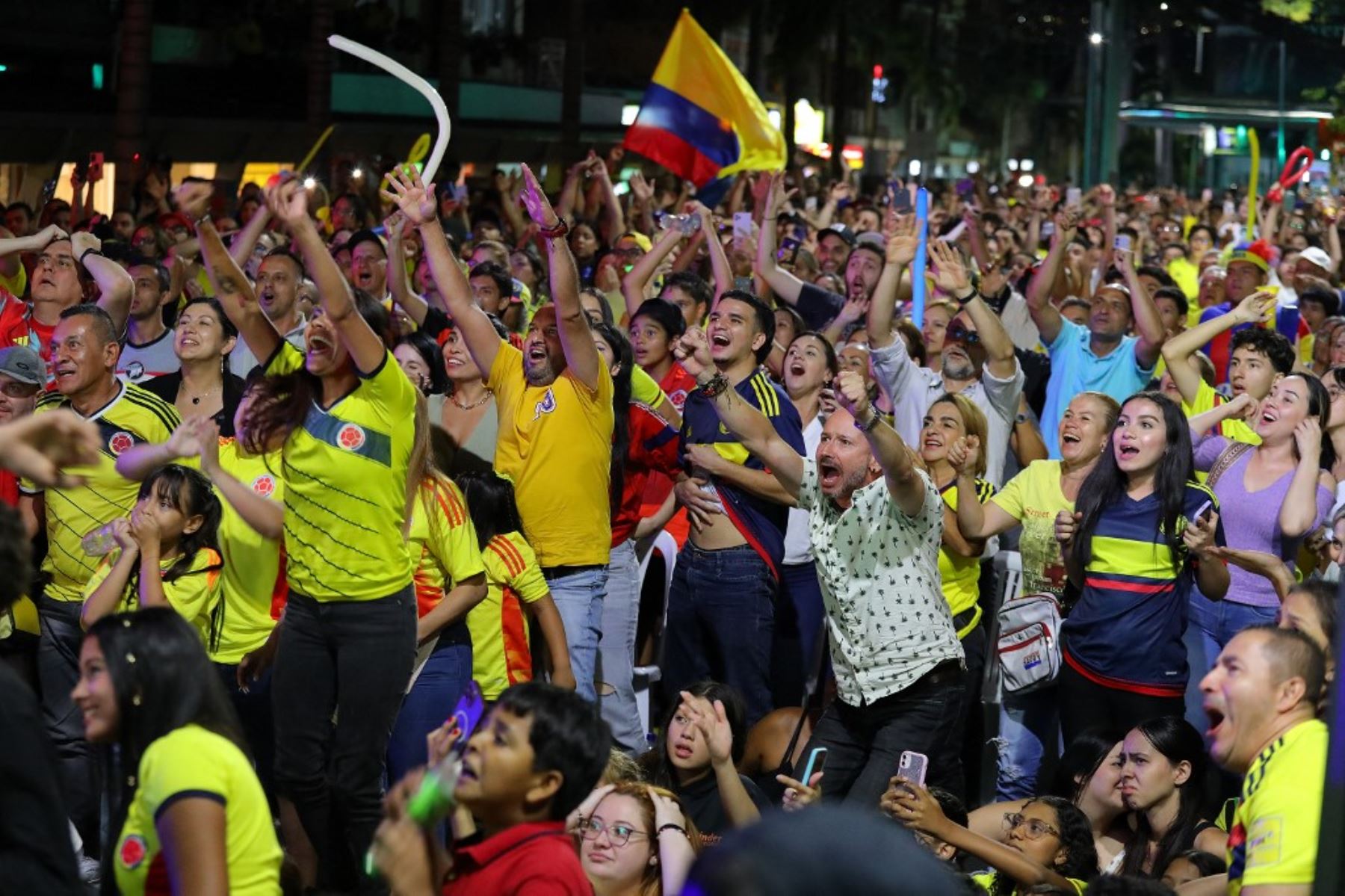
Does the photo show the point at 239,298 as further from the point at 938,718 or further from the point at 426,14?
the point at 426,14

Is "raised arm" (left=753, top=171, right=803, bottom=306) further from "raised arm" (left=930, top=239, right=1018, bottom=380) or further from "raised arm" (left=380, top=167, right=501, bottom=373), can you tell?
"raised arm" (left=380, top=167, right=501, bottom=373)

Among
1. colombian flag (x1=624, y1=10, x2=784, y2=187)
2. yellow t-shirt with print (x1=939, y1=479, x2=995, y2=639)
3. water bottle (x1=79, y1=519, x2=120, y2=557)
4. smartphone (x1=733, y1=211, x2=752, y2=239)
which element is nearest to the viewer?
water bottle (x1=79, y1=519, x2=120, y2=557)

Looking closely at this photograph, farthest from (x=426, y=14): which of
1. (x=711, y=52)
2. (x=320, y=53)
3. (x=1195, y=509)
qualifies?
(x=1195, y=509)

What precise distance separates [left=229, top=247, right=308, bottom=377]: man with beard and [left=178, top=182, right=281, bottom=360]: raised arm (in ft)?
7.68

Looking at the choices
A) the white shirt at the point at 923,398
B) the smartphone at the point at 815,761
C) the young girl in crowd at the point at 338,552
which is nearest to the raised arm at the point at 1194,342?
the white shirt at the point at 923,398

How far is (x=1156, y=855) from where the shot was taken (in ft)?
21.3

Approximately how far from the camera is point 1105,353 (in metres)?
10.8

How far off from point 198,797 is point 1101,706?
4.13 meters

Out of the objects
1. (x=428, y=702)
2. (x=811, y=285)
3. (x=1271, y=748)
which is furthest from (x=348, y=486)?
(x=811, y=285)

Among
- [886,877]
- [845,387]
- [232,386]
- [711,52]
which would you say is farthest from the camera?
[711,52]

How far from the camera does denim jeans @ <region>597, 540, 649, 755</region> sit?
7.96 m

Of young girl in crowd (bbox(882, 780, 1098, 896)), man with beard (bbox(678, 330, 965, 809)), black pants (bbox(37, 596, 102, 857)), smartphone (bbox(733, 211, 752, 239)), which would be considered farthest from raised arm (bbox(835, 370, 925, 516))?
smartphone (bbox(733, 211, 752, 239))

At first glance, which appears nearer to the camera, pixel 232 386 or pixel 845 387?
pixel 845 387

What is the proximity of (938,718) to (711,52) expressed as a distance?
10510mm
